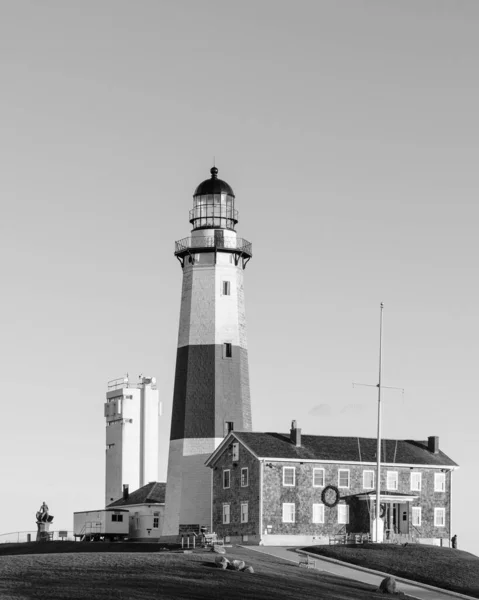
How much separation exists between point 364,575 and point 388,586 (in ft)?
19.0

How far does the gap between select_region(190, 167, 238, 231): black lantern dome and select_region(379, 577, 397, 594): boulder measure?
109 ft

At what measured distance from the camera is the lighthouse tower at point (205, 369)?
271 feet

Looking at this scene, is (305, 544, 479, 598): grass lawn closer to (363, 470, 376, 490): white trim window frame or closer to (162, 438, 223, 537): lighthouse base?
(363, 470, 376, 490): white trim window frame

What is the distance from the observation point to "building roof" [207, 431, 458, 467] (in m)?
79.8

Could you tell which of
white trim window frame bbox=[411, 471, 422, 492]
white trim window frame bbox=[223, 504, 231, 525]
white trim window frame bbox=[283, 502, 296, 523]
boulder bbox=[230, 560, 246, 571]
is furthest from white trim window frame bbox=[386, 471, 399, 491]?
boulder bbox=[230, 560, 246, 571]

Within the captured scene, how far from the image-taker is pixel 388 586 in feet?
189

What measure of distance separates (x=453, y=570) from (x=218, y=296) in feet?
82.8

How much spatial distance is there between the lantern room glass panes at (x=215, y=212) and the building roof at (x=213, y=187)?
25 centimetres

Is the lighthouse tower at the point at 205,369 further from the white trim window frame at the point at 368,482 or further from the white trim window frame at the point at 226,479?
the white trim window frame at the point at 368,482

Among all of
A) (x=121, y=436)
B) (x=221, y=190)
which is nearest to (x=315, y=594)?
(x=221, y=190)

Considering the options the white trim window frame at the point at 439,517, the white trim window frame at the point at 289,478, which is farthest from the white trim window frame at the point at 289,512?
the white trim window frame at the point at 439,517

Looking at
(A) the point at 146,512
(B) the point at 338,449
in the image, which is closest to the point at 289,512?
(B) the point at 338,449

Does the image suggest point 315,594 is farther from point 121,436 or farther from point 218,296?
point 121,436

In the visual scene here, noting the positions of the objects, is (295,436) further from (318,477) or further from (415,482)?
(415,482)
